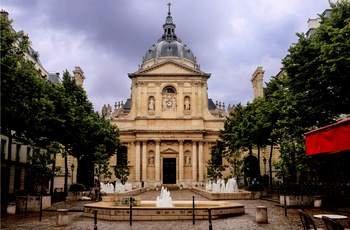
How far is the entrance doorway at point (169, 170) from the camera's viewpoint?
65.2 m

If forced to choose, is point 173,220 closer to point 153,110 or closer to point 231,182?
point 231,182

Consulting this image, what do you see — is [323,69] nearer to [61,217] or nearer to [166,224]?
[166,224]

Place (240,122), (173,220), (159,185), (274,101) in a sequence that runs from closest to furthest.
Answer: (173,220) → (274,101) → (240,122) → (159,185)

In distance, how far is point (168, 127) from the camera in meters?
65.4

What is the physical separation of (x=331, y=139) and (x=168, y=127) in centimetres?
5867

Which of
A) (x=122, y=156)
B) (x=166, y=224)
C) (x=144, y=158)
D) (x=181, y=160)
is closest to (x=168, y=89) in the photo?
(x=181, y=160)

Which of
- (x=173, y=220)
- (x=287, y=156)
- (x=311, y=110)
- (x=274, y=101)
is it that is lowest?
(x=173, y=220)

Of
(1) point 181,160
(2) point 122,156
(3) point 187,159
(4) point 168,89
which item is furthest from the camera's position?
(4) point 168,89

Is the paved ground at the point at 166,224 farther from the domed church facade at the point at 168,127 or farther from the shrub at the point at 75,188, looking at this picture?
the domed church facade at the point at 168,127

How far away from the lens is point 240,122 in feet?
154

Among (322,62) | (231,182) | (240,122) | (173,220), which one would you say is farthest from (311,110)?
(240,122)

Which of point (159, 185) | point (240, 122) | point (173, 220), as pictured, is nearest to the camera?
point (173, 220)

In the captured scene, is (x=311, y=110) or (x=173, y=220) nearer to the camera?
(x=173, y=220)

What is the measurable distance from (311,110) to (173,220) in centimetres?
1475
